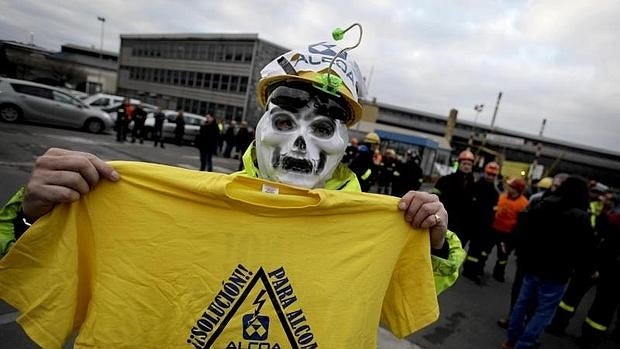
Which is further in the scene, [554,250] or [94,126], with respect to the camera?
[94,126]

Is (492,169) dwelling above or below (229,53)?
below

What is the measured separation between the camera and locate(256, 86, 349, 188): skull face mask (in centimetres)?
149

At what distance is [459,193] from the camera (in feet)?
17.2

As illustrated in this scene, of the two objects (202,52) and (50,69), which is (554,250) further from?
(50,69)

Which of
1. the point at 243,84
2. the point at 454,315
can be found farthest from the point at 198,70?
the point at 454,315

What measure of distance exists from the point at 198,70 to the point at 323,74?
39.2 metres

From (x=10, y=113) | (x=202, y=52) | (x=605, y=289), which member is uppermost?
(x=202, y=52)

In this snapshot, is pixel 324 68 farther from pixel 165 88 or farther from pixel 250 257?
pixel 165 88

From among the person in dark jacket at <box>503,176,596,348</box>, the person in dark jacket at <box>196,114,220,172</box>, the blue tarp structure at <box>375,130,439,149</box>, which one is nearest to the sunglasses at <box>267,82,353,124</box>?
the person in dark jacket at <box>503,176,596,348</box>

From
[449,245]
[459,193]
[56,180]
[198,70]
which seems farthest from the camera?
[198,70]

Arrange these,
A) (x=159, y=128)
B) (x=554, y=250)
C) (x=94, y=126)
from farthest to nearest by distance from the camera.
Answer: (x=94, y=126), (x=159, y=128), (x=554, y=250)

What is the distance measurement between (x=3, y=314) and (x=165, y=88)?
4103 centimetres

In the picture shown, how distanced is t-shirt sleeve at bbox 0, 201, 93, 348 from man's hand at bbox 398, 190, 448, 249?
112 centimetres

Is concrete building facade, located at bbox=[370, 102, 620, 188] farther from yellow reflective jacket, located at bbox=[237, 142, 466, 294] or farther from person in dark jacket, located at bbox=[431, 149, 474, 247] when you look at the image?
yellow reflective jacket, located at bbox=[237, 142, 466, 294]
